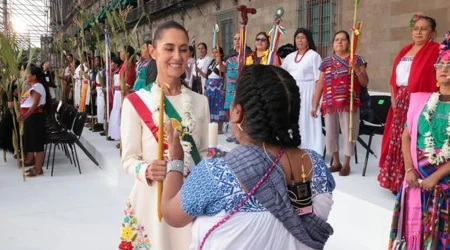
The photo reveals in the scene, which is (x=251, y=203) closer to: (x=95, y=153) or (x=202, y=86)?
(x=95, y=153)

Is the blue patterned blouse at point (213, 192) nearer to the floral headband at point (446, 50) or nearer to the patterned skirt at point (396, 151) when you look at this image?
the floral headband at point (446, 50)

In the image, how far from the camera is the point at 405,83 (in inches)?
132

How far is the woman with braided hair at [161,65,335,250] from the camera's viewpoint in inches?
41.8

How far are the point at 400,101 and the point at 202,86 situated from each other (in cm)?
465

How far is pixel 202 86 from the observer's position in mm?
7695

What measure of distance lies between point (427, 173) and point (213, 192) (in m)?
1.60

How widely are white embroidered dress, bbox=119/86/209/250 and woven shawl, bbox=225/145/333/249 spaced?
0.62 metres

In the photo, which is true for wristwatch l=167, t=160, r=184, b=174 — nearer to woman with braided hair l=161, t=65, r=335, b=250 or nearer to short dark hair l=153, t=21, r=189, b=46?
woman with braided hair l=161, t=65, r=335, b=250

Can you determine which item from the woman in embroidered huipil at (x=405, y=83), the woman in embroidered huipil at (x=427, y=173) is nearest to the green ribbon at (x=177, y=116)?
the woman in embroidered huipil at (x=427, y=173)

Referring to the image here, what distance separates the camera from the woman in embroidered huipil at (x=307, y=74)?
14.7 feet

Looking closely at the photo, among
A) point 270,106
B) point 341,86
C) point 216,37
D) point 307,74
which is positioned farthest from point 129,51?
point 270,106

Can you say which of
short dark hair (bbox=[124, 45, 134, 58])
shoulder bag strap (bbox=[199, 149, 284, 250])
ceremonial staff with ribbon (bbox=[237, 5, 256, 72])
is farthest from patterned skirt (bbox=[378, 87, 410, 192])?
short dark hair (bbox=[124, 45, 134, 58])

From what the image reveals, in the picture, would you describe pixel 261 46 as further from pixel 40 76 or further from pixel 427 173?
pixel 427 173

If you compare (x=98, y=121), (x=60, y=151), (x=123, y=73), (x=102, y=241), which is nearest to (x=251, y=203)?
(x=102, y=241)
